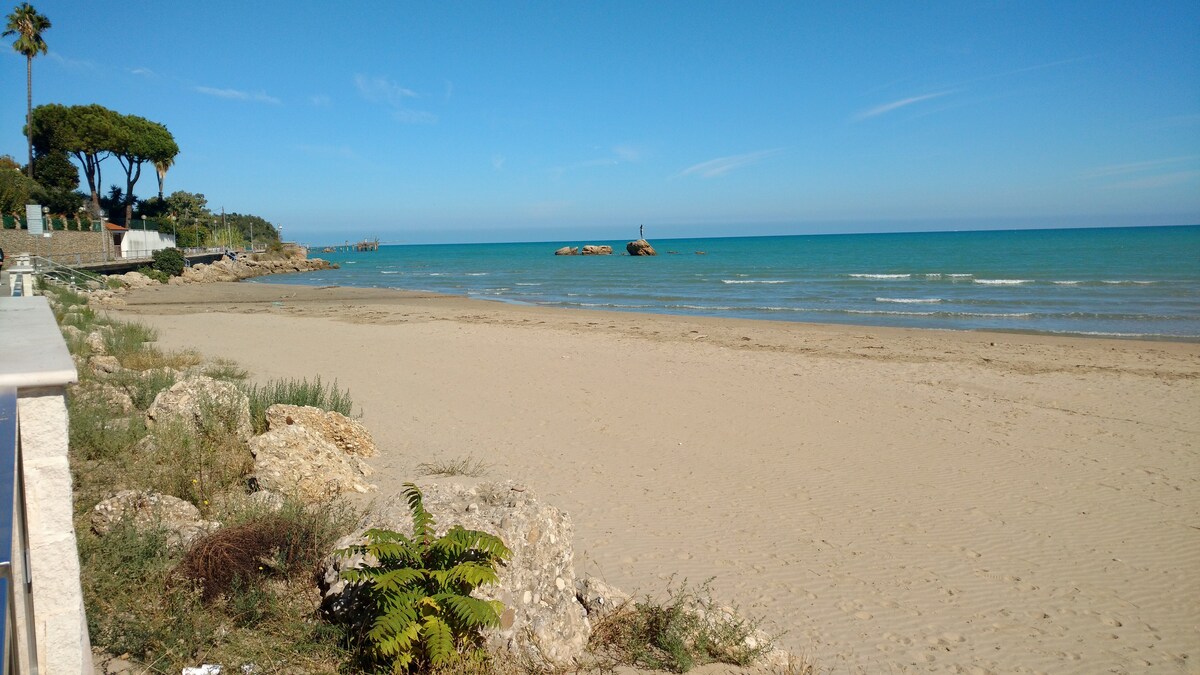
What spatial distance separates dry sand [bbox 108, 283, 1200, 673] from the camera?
510cm

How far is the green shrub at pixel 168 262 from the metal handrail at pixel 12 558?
50649 millimetres

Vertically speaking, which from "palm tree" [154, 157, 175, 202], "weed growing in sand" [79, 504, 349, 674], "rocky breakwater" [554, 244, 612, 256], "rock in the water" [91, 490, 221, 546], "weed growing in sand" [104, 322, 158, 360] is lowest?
"weed growing in sand" [79, 504, 349, 674]

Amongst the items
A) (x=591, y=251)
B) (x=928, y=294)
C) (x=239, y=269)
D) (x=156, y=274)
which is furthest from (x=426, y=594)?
(x=591, y=251)

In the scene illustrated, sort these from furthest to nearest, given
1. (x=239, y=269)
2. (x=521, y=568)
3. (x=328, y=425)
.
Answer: (x=239, y=269)
(x=328, y=425)
(x=521, y=568)

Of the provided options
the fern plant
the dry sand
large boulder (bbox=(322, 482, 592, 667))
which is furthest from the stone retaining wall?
the fern plant

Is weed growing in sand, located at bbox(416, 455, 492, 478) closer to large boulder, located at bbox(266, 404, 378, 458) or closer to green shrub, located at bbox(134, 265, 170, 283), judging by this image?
large boulder, located at bbox(266, 404, 378, 458)

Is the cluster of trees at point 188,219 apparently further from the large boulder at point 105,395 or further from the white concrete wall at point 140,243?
the large boulder at point 105,395

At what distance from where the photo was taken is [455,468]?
7418mm

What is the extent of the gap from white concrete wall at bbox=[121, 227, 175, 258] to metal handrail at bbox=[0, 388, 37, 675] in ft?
178

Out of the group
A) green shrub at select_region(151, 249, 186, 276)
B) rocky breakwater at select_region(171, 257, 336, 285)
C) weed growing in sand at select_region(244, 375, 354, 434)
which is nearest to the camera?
weed growing in sand at select_region(244, 375, 354, 434)

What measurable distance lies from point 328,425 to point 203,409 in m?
1.11

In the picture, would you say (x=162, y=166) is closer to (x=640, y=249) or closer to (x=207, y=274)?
(x=207, y=274)

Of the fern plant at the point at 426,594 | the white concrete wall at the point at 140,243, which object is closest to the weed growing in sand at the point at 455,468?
the fern plant at the point at 426,594

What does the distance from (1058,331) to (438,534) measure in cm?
2288
